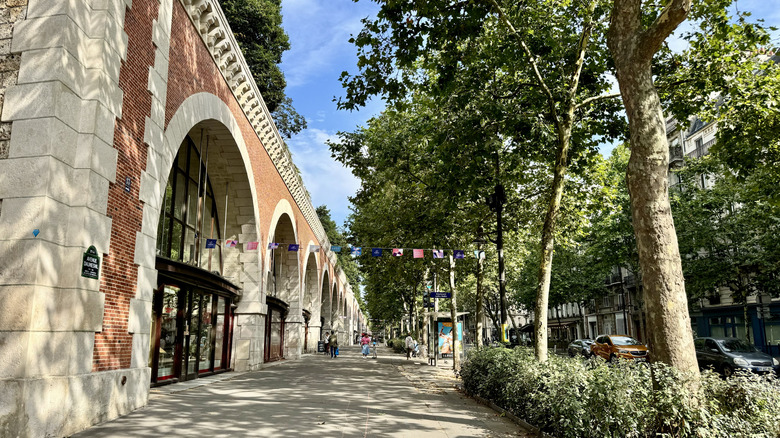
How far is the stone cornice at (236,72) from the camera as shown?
45.2 ft

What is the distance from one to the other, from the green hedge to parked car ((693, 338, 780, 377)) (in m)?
14.3

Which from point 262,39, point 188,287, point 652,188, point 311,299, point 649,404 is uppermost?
point 262,39

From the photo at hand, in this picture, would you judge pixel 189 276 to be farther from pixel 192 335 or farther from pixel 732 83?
pixel 732 83

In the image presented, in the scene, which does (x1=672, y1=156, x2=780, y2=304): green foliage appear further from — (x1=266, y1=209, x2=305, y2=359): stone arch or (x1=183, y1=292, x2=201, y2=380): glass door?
(x1=183, y1=292, x2=201, y2=380): glass door

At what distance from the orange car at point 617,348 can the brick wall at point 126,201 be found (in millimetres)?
22000

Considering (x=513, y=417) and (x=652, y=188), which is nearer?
(x=652, y=188)

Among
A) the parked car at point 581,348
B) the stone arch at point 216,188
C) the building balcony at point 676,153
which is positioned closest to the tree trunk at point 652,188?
the stone arch at point 216,188

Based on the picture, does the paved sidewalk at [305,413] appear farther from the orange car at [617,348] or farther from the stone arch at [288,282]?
the stone arch at [288,282]

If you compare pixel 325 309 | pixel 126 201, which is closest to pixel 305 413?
pixel 126 201

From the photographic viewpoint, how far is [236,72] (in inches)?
653

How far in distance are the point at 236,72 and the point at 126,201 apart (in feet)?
27.9

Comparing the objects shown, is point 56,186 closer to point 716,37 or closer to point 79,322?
point 79,322

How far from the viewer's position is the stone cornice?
13.8 m

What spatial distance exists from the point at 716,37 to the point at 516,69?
4.28m
